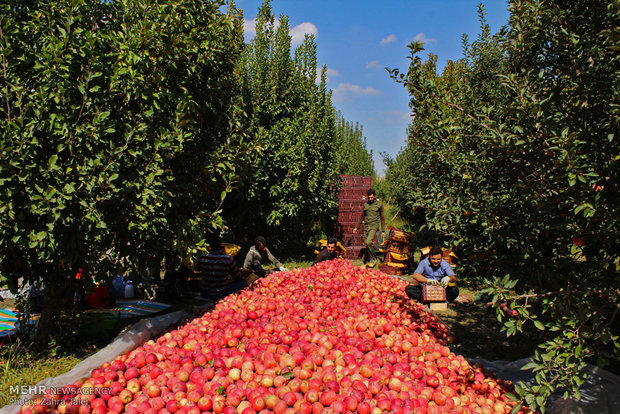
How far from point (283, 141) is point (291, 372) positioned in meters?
9.27

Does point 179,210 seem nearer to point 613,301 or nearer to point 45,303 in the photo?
point 45,303

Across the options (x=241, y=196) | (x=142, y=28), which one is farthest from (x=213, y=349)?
(x=241, y=196)

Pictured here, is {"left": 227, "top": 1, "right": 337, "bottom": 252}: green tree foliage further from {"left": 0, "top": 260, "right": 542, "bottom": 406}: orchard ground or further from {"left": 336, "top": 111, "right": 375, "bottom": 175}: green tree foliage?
{"left": 336, "top": 111, "right": 375, "bottom": 175}: green tree foliage

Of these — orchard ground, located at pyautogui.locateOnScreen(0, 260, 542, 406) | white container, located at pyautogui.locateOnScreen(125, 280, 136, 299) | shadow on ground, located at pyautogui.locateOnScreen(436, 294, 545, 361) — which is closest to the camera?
orchard ground, located at pyautogui.locateOnScreen(0, 260, 542, 406)

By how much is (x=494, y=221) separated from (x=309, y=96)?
35.8 ft

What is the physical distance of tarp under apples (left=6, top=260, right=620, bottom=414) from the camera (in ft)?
10.5

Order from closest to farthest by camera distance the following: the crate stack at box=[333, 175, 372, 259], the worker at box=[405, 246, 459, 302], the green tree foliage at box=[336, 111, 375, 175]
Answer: the worker at box=[405, 246, 459, 302] → the crate stack at box=[333, 175, 372, 259] → the green tree foliage at box=[336, 111, 375, 175]

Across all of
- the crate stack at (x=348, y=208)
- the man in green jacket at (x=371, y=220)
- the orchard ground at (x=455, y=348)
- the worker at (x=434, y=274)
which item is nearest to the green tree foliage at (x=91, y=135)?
the orchard ground at (x=455, y=348)

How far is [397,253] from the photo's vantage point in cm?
1107

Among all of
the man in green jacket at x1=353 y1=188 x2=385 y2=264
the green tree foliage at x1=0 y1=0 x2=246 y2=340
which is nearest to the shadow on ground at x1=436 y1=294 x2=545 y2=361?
the green tree foliage at x1=0 y1=0 x2=246 y2=340

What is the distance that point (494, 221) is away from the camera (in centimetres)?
358

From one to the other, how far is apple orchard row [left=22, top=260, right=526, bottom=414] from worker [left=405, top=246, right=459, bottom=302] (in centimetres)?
197

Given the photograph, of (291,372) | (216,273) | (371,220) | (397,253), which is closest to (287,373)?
(291,372)

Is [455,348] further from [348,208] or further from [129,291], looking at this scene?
[348,208]
